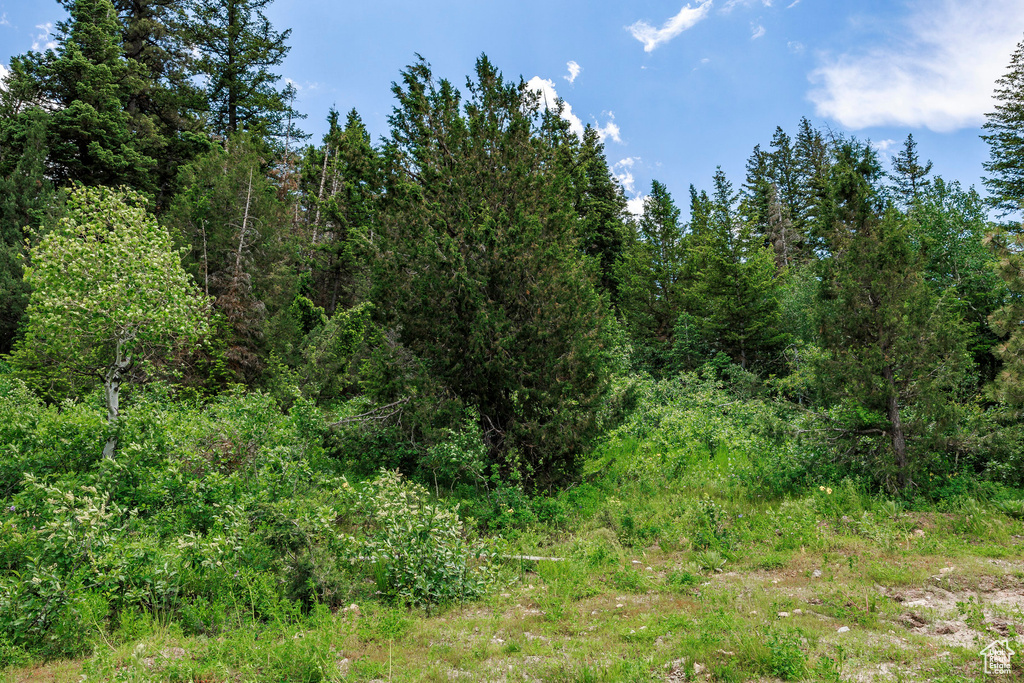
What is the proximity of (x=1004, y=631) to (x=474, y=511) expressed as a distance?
5.99 metres

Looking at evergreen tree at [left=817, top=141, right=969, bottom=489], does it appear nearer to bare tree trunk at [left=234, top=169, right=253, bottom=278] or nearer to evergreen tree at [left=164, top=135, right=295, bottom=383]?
evergreen tree at [left=164, top=135, right=295, bottom=383]

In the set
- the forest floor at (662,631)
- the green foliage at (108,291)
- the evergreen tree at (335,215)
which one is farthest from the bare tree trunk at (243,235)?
the forest floor at (662,631)

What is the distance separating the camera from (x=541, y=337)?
863 cm

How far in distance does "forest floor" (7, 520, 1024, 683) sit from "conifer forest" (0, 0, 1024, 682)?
0.12ft

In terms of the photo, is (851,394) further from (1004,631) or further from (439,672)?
(439,672)

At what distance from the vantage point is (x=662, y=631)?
14.6 ft

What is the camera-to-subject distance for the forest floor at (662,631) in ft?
12.4

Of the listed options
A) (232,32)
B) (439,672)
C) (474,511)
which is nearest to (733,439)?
(474,511)

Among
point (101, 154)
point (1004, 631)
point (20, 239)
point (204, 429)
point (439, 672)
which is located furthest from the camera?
point (101, 154)

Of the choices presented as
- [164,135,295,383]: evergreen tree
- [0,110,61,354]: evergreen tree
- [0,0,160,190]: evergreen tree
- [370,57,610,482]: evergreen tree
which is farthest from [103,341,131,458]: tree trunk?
[0,0,160,190]: evergreen tree

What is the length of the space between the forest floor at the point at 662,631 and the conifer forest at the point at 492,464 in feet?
0.12

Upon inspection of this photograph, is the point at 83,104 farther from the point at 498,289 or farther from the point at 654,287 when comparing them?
the point at 654,287

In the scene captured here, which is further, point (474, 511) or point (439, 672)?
point (474, 511)

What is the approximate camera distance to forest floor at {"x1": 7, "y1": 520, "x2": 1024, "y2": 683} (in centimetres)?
377
